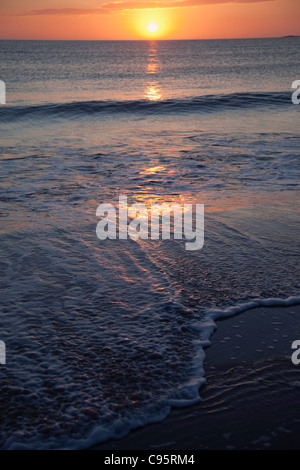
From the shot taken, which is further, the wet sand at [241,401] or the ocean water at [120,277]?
the ocean water at [120,277]

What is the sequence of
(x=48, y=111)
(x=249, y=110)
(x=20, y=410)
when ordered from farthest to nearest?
(x=249, y=110) < (x=48, y=111) < (x=20, y=410)

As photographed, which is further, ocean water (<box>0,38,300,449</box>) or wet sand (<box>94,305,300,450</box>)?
ocean water (<box>0,38,300,449</box>)

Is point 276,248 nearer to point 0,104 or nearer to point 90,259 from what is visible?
point 90,259

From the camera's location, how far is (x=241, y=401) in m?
3.13

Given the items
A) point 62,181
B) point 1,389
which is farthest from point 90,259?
point 62,181

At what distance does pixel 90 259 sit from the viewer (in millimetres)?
5375

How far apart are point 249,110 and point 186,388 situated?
19738 mm

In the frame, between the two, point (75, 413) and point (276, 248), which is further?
point (276, 248)

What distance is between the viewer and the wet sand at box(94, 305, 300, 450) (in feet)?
9.23

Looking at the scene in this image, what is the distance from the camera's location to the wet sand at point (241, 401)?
2.81 m

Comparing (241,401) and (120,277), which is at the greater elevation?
(120,277)

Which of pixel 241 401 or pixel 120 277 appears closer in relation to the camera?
pixel 241 401

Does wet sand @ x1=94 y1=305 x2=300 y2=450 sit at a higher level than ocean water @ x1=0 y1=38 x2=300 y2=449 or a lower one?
lower

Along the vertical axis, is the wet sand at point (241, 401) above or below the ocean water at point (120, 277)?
below
